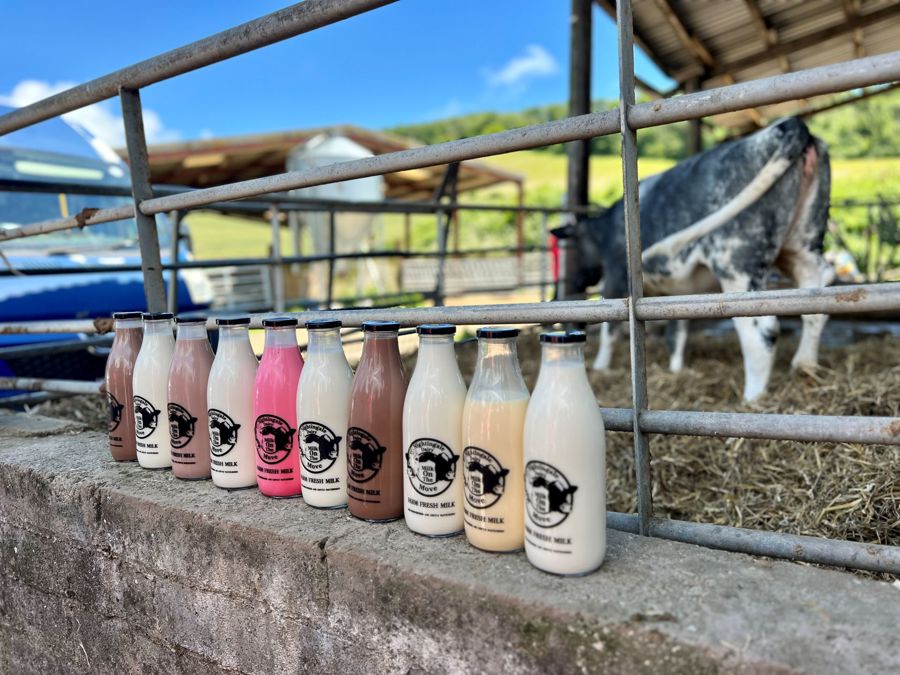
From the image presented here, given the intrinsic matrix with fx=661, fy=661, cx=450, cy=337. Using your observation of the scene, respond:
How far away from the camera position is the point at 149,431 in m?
1.35

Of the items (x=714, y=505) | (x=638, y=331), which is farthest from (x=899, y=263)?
(x=638, y=331)

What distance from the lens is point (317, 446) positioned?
3.60 ft

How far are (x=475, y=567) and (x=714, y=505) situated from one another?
1.20m

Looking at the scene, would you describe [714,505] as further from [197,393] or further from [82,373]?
[82,373]

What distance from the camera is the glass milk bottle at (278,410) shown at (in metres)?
1.16

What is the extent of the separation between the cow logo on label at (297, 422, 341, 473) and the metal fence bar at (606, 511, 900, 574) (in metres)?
0.49

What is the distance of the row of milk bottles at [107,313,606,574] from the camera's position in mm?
870

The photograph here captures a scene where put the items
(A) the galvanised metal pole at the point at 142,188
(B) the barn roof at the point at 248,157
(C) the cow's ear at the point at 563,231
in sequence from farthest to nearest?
(B) the barn roof at the point at 248,157
(C) the cow's ear at the point at 563,231
(A) the galvanised metal pole at the point at 142,188

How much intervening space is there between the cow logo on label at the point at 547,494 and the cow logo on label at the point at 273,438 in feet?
1.57

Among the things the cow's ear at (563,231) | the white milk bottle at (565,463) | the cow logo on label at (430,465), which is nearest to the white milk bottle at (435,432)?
the cow logo on label at (430,465)

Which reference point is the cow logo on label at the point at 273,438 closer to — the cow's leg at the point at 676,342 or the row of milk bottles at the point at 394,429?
the row of milk bottles at the point at 394,429

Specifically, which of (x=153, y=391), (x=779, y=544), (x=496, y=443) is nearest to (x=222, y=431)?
(x=153, y=391)

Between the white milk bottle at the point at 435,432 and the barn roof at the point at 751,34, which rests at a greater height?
the barn roof at the point at 751,34

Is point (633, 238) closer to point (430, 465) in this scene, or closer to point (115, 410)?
point (430, 465)
